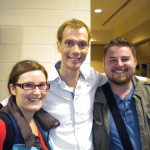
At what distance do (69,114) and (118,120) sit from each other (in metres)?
0.40

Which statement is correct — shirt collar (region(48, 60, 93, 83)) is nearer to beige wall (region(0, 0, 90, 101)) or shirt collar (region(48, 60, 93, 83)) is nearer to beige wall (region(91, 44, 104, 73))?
beige wall (region(0, 0, 90, 101))

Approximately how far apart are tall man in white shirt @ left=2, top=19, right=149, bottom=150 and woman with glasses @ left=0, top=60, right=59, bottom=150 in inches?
6.6

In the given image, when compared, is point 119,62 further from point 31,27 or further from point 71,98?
point 31,27

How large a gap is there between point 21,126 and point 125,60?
3.27 feet

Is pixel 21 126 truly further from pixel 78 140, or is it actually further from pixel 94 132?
pixel 94 132

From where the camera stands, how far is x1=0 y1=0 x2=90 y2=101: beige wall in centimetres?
204

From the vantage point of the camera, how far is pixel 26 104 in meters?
1.07

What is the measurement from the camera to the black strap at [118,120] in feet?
4.24

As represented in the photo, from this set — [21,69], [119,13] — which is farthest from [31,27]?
[119,13]

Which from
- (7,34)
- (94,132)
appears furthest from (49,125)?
(7,34)

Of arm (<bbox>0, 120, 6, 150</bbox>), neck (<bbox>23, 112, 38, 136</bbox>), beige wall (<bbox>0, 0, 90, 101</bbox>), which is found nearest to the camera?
arm (<bbox>0, 120, 6, 150</bbox>)

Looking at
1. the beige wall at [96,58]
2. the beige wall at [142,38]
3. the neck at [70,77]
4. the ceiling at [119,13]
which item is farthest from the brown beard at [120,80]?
the beige wall at [96,58]

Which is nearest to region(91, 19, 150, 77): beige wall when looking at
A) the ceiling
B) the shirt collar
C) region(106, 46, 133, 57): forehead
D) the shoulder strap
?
the ceiling

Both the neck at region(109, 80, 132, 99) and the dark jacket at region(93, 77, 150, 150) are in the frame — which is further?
the neck at region(109, 80, 132, 99)
